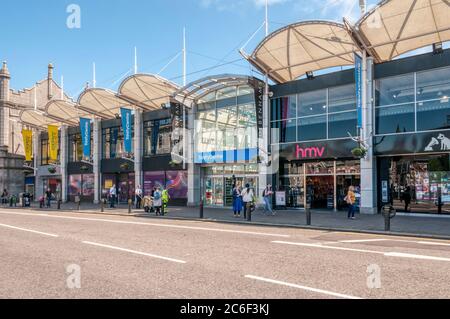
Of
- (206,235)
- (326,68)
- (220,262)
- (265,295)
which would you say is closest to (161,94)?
(326,68)

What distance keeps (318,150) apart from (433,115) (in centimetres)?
598

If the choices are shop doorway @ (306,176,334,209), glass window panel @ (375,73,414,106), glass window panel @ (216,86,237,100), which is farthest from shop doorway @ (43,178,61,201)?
glass window panel @ (375,73,414,106)

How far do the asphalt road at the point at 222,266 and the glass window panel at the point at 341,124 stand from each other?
9739mm

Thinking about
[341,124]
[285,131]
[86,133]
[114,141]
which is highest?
[86,133]

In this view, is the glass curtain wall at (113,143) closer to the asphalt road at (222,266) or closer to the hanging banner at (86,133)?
the hanging banner at (86,133)

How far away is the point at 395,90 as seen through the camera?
19.7m

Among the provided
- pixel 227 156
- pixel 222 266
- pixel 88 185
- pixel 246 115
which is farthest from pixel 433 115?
pixel 88 185

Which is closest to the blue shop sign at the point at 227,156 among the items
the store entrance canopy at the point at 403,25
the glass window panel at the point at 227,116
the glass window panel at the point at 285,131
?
the glass window panel at the point at 285,131

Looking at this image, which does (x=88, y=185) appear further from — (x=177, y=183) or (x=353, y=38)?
(x=353, y=38)

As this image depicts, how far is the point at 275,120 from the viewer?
24.0 meters

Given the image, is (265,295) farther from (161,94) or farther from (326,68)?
(161,94)

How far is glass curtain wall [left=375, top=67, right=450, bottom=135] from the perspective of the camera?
718 inches

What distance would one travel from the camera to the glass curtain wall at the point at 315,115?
21.3 metres
